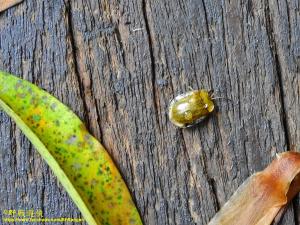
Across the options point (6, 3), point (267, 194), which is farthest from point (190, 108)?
point (6, 3)

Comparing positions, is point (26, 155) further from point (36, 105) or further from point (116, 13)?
point (116, 13)

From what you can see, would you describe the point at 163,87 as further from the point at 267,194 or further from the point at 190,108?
the point at 267,194

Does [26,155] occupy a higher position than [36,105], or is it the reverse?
[36,105]

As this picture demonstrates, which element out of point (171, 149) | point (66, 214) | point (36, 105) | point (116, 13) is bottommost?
point (66, 214)

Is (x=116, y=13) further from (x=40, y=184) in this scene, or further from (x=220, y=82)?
(x=40, y=184)

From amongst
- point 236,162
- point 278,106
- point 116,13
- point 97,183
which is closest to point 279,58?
point 278,106

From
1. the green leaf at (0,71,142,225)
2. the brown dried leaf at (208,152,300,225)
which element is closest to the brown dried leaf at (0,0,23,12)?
the green leaf at (0,71,142,225)

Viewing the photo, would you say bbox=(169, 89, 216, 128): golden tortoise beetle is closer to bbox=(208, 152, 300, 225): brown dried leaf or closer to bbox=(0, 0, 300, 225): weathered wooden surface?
bbox=(0, 0, 300, 225): weathered wooden surface

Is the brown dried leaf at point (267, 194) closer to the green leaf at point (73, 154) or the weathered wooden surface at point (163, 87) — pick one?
the weathered wooden surface at point (163, 87)
